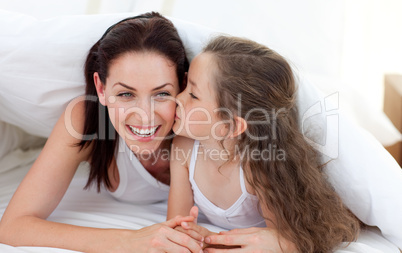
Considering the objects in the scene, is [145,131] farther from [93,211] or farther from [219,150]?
[93,211]

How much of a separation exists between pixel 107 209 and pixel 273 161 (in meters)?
0.57

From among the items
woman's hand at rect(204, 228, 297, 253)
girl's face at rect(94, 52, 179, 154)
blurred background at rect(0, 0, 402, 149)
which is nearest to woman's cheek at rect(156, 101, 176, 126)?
girl's face at rect(94, 52, 179, 154)

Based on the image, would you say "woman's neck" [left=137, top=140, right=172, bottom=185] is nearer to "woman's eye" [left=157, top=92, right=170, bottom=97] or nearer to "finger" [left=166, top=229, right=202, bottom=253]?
"woman's eye" [left=157, top=92, right=170, bottom=97]

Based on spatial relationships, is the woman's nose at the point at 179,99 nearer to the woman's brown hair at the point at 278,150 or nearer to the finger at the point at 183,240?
the woman's brown hair at the point at 278,150

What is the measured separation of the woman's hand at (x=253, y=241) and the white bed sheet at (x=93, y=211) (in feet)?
0.50

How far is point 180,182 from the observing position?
4.52 feet

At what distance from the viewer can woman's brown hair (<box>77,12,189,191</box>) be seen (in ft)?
4.17

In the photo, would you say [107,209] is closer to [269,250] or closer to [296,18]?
[269,250]

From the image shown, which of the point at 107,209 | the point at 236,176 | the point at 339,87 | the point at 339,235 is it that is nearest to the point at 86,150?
the point at 107,209

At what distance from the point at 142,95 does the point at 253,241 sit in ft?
1.53

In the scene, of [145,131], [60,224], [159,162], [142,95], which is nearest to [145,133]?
[145,131]

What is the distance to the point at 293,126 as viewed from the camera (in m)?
1.28

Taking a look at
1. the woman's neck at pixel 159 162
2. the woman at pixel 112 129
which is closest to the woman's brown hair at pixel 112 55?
the woman at pixel 112 129

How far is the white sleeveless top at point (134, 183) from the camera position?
58.2 inches
